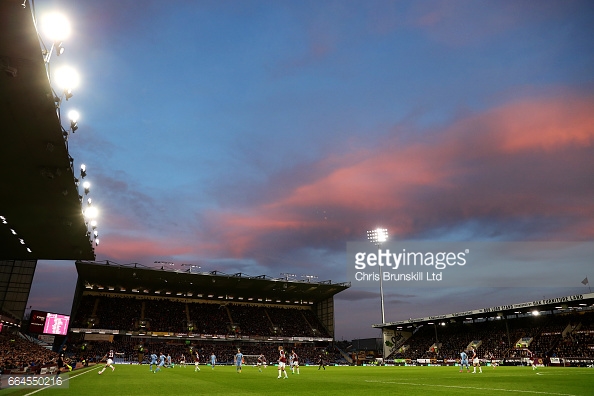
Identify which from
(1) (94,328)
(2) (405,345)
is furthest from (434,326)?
(1) (94,328)

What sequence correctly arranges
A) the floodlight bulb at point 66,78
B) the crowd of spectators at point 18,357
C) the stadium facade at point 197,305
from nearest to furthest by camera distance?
the floodlight bulb at point 66,78, the crowd of spectators at point 18,357, the stadium facade at point 197,305

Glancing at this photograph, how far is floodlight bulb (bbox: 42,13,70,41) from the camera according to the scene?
51.4 ft

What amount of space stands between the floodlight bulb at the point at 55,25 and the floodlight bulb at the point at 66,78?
8.32 ft

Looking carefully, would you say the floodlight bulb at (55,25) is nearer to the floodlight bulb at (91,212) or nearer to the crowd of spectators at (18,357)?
the floodlight bulb at (91,212)

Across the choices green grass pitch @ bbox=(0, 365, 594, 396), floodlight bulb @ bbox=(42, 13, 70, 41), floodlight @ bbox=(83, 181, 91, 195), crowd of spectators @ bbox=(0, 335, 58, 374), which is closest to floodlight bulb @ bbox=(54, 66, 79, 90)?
floodlight bulb @ bbox=(42, 13, 70, 41)

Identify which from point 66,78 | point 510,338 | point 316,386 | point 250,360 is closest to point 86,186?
point 66,78

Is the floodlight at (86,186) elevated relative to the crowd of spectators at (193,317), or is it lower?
elevated

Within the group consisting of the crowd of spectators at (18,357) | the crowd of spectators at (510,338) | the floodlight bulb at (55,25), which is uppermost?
the floodlight bulb at (55,25)

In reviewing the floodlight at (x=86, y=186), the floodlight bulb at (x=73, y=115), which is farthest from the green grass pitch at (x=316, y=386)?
the floodlight at (x=86, y=186)

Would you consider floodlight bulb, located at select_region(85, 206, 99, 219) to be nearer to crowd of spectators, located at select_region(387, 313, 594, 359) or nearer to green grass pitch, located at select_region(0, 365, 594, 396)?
green grass pitch, located at select_region(0, 365, 594, 396)

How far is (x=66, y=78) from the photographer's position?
18.4 m

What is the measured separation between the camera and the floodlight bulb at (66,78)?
720 inches

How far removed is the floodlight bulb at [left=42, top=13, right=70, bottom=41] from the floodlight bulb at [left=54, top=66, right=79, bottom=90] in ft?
8.32

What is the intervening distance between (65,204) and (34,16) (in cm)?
2041
